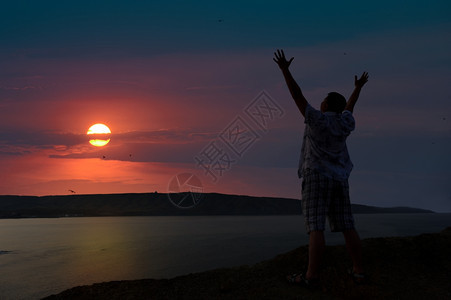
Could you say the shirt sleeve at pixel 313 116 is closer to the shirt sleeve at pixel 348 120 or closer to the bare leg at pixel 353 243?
the shirt sleeve at pixel 348 120

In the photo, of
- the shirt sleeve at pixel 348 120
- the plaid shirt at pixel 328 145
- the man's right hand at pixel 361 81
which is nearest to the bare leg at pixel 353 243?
the plaid shirt at pixel 328 145

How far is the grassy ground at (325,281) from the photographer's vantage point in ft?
17.6

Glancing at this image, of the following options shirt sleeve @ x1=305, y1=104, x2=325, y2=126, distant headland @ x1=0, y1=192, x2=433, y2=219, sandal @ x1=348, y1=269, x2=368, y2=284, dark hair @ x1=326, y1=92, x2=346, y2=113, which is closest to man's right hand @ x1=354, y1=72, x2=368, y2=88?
dark hair @ x1=326, y1=92, x2=346, y2=113

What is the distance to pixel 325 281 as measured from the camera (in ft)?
18.0

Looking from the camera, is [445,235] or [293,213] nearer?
[445,235]

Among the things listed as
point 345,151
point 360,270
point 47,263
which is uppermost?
point 345,151

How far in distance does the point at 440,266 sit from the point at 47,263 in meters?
22.6

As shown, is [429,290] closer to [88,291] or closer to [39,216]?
[88,291]

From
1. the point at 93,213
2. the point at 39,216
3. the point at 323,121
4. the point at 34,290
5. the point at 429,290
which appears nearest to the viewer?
the point at 323,121

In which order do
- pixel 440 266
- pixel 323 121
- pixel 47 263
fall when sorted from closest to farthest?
pixel 323 121 → pixel 440 266 → pixel 47 263

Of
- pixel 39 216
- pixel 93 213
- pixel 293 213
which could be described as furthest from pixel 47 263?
pixel 293 213

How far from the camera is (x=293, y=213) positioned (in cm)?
18212

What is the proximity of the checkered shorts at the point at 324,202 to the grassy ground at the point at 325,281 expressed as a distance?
968mm

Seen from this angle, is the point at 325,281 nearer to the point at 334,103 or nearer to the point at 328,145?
the point at 328,145
